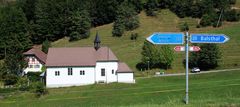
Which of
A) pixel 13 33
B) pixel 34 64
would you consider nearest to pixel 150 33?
pixel 34 64

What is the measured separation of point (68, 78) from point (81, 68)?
9.21 feet

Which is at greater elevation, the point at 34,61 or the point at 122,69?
the point at 34,61

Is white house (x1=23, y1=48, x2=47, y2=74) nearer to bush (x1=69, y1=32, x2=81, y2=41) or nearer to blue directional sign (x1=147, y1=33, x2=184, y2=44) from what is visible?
bush (x1=69, y1=32, x2=81, y2=41)

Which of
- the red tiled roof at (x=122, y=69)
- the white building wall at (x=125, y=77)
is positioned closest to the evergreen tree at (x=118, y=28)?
the red tiled roof at (x=122, y=69)

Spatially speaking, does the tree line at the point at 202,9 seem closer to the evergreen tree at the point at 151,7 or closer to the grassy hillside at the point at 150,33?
the evergreen tree at the point at 151,7

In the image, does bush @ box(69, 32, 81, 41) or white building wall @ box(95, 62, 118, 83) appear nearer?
white building wall @ box(95, 62, 118, 83)

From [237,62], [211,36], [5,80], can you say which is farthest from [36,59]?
[211,36]

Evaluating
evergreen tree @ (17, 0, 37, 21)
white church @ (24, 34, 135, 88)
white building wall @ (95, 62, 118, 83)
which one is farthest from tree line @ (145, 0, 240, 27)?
white church @ (24, 34, 135, 88)

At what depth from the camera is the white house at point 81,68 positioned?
8012 centimetres

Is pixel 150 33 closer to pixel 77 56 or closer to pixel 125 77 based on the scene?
pixel 77 56

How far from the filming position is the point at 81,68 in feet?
267

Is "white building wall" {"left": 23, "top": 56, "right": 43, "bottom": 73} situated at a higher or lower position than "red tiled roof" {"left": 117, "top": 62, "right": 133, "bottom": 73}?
higher

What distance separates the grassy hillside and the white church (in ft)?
21.4

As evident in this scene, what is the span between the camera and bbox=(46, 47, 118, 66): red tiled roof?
81.6 meters
